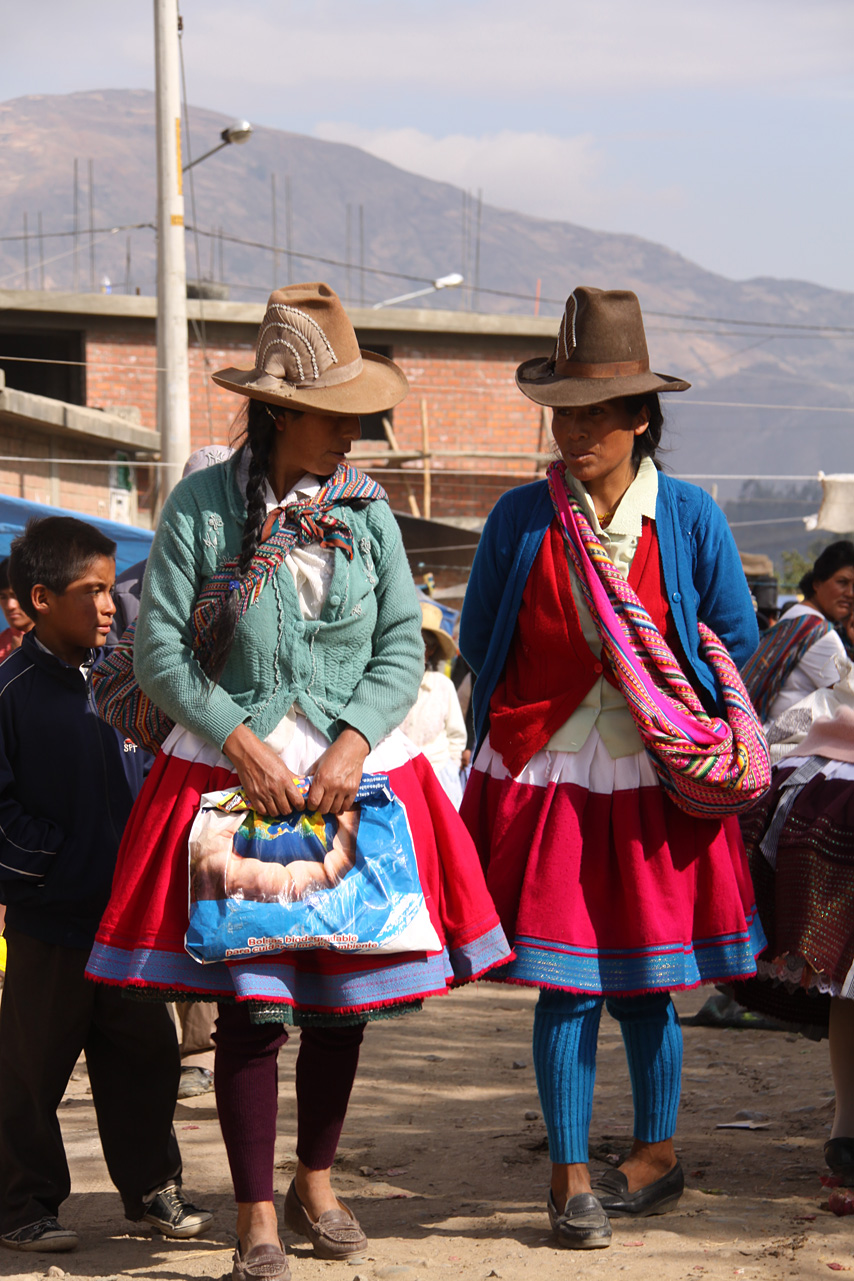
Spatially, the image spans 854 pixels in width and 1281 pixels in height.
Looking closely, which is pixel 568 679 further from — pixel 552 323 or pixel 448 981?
pixel 552 323

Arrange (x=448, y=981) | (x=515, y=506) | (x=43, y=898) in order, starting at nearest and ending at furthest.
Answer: (x=448, y=981)
(x=43, y=898)
(x=515, y=506)

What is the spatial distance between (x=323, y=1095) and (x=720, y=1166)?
59.8 inches

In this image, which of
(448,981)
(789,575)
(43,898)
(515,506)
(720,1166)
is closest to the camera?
(448,981)

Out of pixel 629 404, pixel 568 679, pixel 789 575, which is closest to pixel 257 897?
pixel 568 679

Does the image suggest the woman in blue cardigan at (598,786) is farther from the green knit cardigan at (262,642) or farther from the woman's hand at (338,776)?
the woman's hand at (338,776)

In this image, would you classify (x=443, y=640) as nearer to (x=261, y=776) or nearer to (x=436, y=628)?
(x=436, y=628)

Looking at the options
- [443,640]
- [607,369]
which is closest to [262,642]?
[607,369]

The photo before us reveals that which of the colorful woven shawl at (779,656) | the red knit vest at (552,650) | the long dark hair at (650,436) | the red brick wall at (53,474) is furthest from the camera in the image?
the red brick wall at (53,474)

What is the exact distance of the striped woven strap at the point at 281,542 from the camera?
3.17 meters

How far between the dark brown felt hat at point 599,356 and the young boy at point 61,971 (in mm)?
1448

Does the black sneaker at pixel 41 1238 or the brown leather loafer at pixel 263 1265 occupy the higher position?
the brown leather loafer at pixel 263 1265

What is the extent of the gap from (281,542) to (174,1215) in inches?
70.4

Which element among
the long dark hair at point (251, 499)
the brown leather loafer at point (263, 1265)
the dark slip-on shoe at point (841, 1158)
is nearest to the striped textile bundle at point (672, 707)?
the long dark hair at point (251, 499)

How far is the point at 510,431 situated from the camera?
21.9 meters
